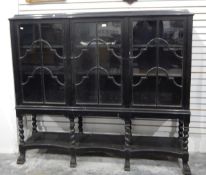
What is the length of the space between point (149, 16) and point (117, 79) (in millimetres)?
670

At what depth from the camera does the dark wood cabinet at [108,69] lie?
277 centimetres

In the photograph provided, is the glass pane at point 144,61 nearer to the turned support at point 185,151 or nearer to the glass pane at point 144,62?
the glass pane at point 144,62

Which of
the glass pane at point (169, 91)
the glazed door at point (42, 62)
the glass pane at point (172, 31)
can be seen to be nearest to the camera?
the glass pane at point (172, 31)

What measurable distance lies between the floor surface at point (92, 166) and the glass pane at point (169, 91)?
2.30 ft

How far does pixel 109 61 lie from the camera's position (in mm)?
2896

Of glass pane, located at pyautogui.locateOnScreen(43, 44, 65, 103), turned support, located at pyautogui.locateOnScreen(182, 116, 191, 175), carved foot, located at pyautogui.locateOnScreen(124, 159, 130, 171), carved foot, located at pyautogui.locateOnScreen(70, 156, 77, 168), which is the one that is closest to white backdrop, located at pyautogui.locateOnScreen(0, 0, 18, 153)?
glass pane, located at pyautogui.locateOnScreen(43, 44, 65, 103)

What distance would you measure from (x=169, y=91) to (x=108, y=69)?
0.63 meters

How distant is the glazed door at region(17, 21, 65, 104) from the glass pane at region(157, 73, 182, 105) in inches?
38.3

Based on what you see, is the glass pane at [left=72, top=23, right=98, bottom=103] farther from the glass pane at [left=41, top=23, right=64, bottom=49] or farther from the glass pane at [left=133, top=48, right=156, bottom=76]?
the glass pane at [left=133, top=48, right=156, bottom=76]

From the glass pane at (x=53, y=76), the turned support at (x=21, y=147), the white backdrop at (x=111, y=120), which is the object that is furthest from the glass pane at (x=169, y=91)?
the turned support at (x=21, y=147)

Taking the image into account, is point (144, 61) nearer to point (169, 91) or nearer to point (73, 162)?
point (169, 91)

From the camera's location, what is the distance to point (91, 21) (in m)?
2.83

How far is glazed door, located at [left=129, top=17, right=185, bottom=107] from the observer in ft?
9.02

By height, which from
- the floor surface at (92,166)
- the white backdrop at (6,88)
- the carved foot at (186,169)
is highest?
the white backdrop at (6,88)
